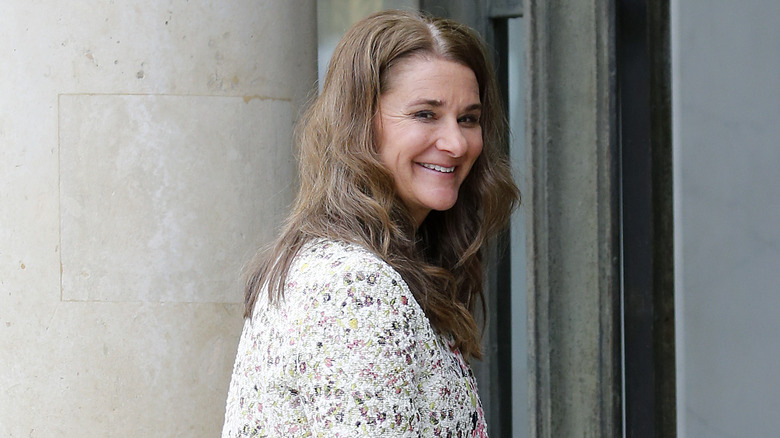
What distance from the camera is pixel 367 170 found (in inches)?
71.6

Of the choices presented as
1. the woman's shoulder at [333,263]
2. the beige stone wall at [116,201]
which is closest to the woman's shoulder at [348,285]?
the woman's shoulder at [333,263]

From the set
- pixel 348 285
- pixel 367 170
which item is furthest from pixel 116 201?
pixel 348 285

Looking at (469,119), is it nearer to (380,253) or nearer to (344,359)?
(380,253)

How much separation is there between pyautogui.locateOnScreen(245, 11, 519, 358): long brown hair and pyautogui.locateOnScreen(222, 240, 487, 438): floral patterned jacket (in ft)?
0.24

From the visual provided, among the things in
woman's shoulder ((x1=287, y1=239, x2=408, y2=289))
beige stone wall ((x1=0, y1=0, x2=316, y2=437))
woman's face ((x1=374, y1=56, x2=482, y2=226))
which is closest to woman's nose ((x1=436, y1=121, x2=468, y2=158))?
woman's face ((x1=374, y1=56, x2=482, y2=226))

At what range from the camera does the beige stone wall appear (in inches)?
118

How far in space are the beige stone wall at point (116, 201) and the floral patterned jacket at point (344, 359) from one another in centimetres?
144

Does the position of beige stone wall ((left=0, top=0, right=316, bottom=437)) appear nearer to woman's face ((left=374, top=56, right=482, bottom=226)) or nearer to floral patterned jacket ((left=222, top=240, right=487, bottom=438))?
woman's face ((left=374, top=56, right=482, bottom=226))

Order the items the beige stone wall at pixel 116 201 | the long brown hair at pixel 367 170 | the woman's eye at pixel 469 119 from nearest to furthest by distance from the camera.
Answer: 1. the long brown hair at pixel 367 170
2. the woman's eye at pixel 469 119
3. the beige stone wall at pixel 116 201

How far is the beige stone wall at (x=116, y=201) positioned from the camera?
3.01m

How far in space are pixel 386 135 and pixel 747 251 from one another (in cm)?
102

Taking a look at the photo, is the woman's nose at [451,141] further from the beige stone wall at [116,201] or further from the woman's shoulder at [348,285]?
the beige stone wall at [116,201]

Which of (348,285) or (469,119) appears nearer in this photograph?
(348,285)

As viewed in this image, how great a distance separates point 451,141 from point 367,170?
7.2 inches
